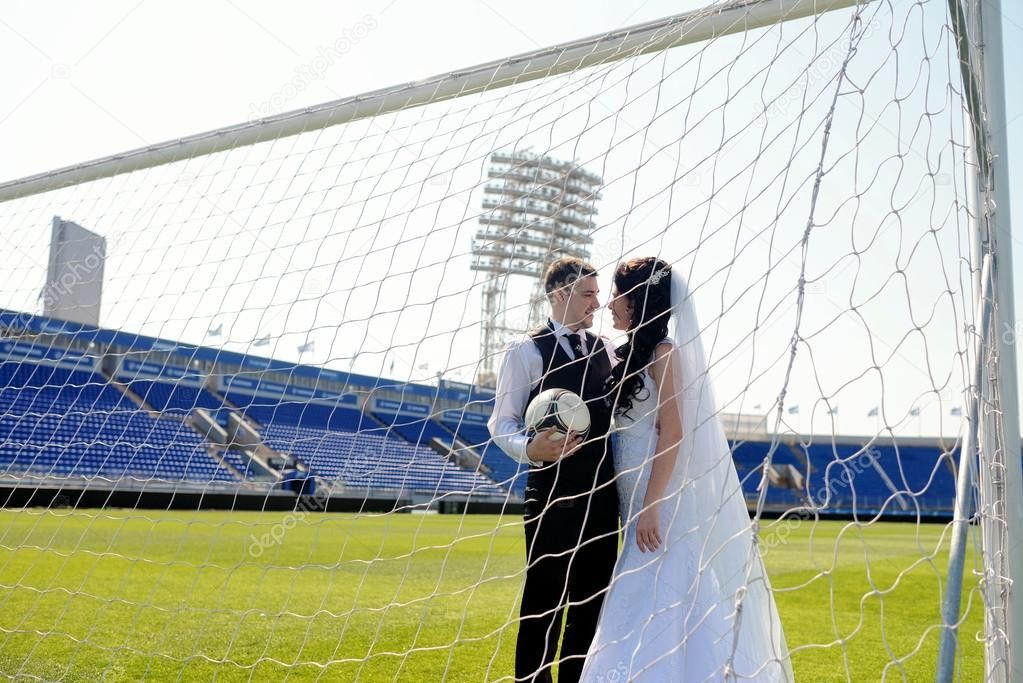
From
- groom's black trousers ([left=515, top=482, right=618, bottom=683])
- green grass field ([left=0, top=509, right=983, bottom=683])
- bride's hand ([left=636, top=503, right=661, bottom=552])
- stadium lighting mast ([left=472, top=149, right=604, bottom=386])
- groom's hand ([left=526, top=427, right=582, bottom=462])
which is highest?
stadium lighting mast ([left=472, top=149, right=604, bottom=386])

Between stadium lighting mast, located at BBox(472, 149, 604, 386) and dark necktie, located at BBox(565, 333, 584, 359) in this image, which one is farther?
stadium lighting mast, located at BBox(472, 149, 604, 386)

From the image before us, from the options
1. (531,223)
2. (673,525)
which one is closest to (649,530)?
(673,525)

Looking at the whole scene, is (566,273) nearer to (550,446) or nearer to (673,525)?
(550,446)

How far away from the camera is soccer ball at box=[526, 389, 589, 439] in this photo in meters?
2.19

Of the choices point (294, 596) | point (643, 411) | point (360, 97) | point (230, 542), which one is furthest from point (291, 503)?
point (643, 411)

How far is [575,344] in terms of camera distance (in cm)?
246

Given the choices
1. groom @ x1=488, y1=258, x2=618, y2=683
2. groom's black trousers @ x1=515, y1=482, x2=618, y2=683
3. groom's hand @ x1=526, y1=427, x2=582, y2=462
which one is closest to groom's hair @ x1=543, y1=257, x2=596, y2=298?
groom @ x1=488, y1=258, x2=618, y2=683

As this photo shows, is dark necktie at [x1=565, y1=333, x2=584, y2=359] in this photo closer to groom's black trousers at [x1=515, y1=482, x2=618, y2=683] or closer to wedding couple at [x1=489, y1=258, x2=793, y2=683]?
wedding couple at [x1=489, y1=258, x2=793, y2=683]

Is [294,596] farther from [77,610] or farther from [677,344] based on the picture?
[677,344]

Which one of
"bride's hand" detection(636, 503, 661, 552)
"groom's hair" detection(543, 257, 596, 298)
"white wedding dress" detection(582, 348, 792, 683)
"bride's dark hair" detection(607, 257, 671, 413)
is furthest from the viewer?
"groom's hair" detection(543, 257, 596, 298)

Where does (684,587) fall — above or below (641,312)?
below

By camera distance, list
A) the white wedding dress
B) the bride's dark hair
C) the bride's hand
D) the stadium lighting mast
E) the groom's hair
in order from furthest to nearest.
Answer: the stadium lighting mast < the groom's hair < the bride's dark hair < the bride's hand < the white wedding dress

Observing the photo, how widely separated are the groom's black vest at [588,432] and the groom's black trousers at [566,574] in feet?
0.10

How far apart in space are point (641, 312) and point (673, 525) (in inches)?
22.2
